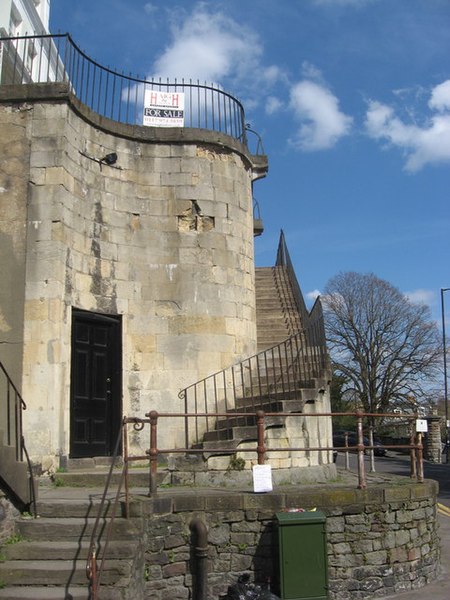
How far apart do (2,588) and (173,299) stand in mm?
5798

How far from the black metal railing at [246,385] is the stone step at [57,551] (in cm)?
367

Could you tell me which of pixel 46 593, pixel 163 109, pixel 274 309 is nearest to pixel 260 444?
pixel 46 593

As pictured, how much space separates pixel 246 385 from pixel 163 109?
5.30 metres

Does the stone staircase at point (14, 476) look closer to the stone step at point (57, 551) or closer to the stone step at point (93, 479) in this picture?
the stone step at point (57, 551)

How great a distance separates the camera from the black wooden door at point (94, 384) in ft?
31.3

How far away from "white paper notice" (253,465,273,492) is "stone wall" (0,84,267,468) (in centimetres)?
311

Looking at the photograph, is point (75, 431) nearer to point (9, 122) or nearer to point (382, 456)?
point (9, 122)

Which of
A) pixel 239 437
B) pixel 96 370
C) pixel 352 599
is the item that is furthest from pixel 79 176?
pixel 352 599

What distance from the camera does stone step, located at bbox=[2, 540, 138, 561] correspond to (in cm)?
604

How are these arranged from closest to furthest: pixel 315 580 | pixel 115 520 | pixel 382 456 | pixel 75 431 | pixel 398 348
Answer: pixel 115 520
pixel 315 580
pixel 75 431
pixel 382 456
pixel 398 348

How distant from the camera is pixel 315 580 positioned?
23.2 feet

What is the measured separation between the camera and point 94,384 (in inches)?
388

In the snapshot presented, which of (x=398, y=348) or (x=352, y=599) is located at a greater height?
(x=398, y=348)

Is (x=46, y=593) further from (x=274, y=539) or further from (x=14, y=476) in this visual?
(x=274, y=539)
